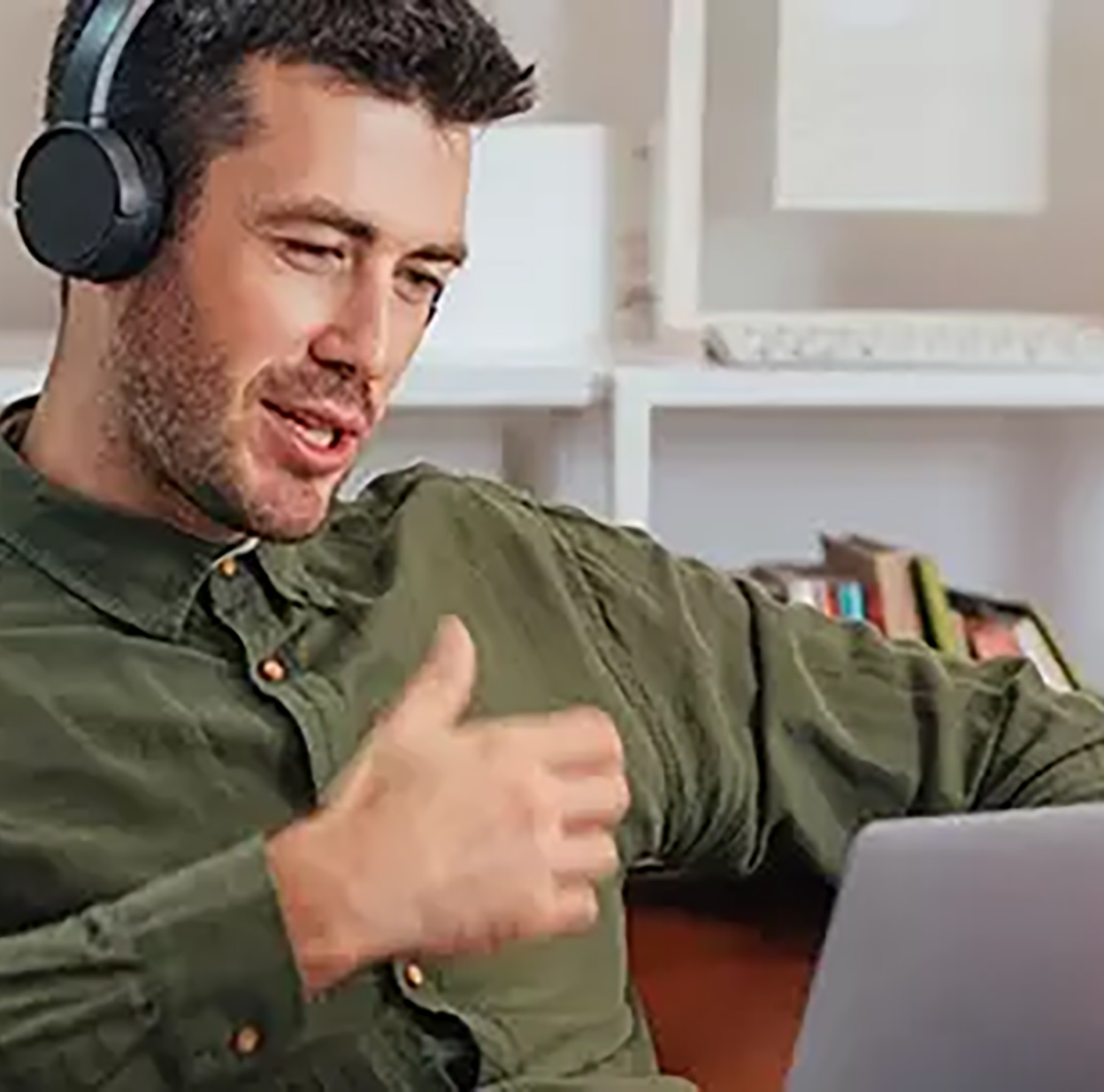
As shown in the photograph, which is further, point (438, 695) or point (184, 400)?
point (184, 400)

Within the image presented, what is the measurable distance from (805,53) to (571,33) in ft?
0.66

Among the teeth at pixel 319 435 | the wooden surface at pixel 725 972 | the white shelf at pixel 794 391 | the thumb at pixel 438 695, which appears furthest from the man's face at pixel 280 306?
the white shelf at pixel 794 391

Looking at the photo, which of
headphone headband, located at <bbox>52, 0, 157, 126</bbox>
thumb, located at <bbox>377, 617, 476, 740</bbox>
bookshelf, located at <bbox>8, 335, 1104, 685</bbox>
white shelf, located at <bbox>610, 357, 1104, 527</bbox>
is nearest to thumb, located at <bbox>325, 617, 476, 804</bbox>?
thumb, located at <bbox>377, 617, 476, 740</bbox>

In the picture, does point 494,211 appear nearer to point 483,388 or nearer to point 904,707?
point 483,388

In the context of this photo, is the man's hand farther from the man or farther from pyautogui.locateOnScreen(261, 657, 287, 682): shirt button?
pyautogui.locateOnScreen(261, 657, 287, 682): shirt button

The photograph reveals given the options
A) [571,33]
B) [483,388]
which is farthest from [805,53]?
[483,388]

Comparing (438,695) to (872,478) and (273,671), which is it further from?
(872,478)

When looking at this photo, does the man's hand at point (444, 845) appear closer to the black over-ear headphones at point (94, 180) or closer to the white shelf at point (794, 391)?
the black over-ear headphones at point (94, 180)

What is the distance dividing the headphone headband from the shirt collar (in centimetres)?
18

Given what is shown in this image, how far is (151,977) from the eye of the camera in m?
1.03

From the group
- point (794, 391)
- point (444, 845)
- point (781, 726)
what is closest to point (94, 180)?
point (444, 845)

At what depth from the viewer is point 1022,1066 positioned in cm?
103

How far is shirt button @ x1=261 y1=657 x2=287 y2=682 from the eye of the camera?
1.24 meters

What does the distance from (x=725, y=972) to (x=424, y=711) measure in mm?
476
